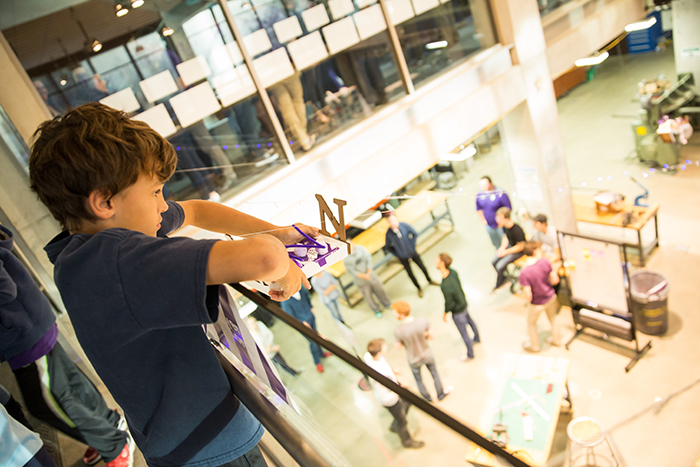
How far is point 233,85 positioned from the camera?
5105 mm

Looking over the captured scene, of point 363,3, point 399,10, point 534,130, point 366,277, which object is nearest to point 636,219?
point 534,130

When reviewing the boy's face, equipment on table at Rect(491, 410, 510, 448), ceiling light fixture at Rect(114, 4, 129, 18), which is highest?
ceiling light fixture at Rect(114, 4, 129, 18)

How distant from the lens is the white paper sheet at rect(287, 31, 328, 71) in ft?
17.8

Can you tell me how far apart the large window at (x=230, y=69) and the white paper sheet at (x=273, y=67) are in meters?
0.01

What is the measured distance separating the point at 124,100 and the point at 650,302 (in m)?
6.54

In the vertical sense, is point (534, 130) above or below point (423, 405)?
below

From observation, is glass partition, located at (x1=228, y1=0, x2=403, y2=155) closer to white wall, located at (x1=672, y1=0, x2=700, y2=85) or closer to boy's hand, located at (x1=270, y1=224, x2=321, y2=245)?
boy's hand, located at (x1=270, y1=224, x2=321, y2=245)

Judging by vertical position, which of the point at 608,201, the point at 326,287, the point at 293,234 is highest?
the point at 293,234

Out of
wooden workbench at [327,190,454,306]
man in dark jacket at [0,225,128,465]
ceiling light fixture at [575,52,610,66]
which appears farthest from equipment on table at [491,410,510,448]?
ceiling light fixture at [575,52,610,66]

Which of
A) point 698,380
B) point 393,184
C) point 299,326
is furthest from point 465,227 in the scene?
point 299,326

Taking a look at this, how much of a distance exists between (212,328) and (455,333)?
6.29 m

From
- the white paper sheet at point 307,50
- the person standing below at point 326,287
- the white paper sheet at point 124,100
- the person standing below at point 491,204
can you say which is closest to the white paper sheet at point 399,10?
the white paper sheet at point 307,50

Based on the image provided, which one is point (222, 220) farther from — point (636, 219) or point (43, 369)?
point (636, 219)

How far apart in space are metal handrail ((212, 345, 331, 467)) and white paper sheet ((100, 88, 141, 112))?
4.09 meters
